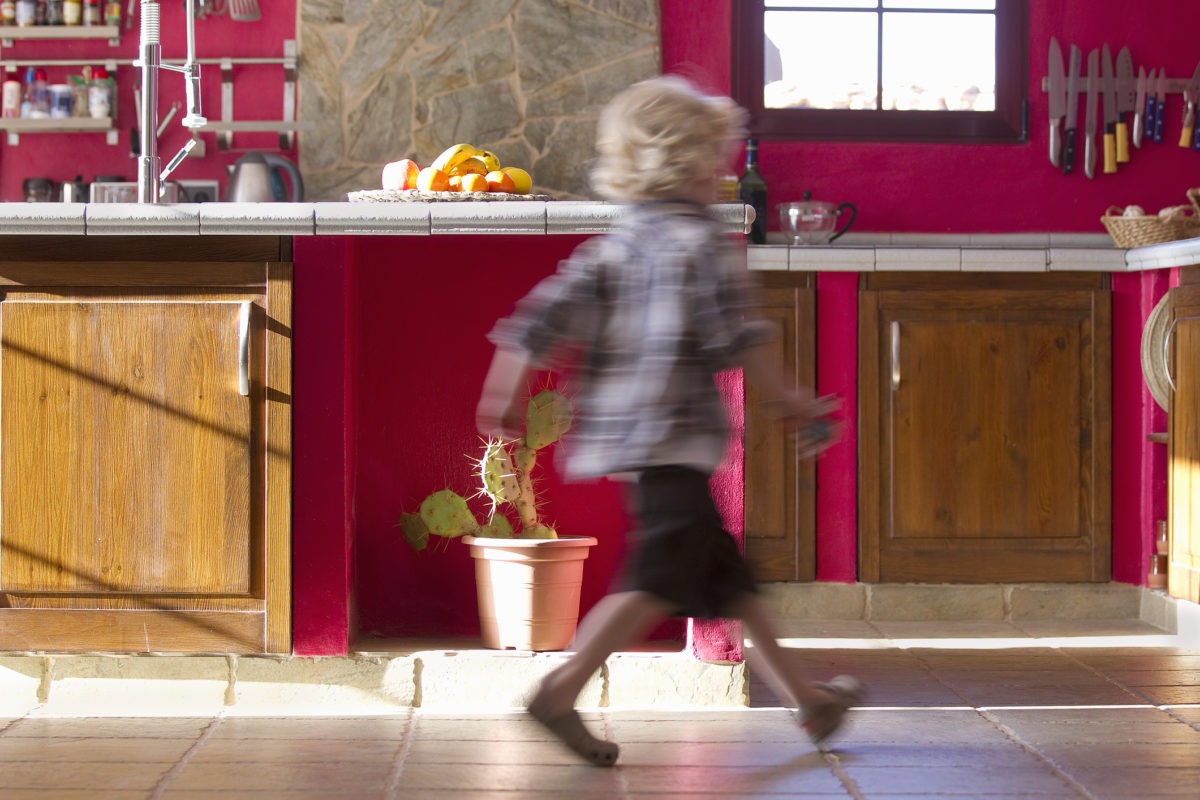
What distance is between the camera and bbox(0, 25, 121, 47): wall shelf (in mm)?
4812

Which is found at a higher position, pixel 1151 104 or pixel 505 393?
pixel 1151 104

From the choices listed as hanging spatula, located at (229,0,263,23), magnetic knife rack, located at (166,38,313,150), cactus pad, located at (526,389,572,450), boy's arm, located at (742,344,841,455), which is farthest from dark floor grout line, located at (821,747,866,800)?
hanging spatula, located at (229,0,263,23)

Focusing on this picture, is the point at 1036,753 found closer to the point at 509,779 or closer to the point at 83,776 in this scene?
the point at 509,779

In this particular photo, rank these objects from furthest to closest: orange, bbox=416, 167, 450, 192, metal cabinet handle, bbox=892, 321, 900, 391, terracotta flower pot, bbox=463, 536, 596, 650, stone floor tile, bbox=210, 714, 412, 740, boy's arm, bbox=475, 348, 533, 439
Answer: metal cabinet handle, bbox=892, 321, 900, 391 → orange, bbox=416, 167, 450, 192 → terracotta flower pot, bbox=463, 536, 596, 650 → stone floor tile, bbox=210, 714, 412, 740 → boy's arm, bbox=475, 348, 533, 439

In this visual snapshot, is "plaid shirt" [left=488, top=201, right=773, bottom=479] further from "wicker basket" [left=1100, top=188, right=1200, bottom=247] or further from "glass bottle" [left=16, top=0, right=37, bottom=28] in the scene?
"glass bottle" [left=16, top=0, right=37, bottom=28]

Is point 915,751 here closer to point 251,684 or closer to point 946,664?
point 946,664

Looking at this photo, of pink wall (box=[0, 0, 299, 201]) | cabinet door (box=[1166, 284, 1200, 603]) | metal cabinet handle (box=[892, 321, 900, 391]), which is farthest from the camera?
pink wall (box=[0, 0, 299, 201])

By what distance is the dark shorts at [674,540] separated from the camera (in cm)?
209

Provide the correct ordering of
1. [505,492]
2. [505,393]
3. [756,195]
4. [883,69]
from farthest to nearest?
1. [883,69]
2. [756,195]
3. [505,492]
4. [505,393]

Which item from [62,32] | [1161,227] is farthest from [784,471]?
[62,32]

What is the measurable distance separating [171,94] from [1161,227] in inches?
127

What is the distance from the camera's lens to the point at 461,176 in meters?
2.87

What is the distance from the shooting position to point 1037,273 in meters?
3.85

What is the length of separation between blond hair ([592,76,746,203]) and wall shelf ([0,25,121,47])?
325 centimetres
